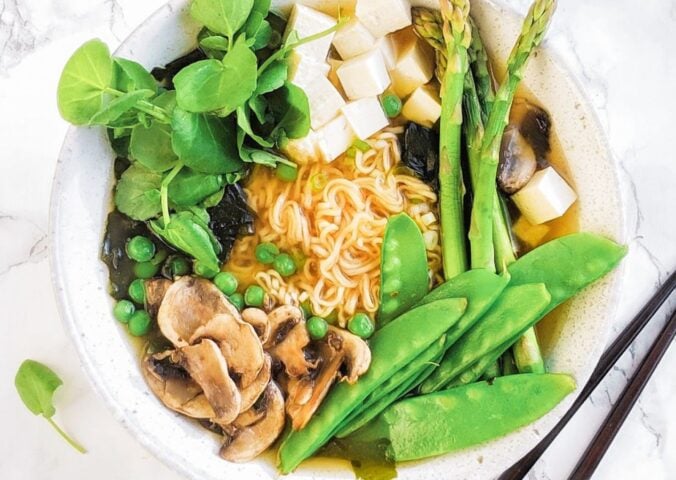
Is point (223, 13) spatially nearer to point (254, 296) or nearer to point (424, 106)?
point (424, 106)

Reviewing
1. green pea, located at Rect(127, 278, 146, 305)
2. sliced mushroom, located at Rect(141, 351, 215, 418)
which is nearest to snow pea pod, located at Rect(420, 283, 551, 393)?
sliced mushroom, located at Rect(141, 351, 215, 418)

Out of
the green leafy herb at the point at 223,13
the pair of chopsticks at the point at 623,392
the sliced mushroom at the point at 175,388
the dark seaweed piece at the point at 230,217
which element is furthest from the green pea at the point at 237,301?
the pair of chopsticks at the point at 623,392

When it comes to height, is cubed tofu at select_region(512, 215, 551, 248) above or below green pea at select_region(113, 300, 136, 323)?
above

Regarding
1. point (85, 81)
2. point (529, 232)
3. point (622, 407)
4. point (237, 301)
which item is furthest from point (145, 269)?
point (622, 407)

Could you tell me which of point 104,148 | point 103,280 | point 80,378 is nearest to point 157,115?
point 104,148

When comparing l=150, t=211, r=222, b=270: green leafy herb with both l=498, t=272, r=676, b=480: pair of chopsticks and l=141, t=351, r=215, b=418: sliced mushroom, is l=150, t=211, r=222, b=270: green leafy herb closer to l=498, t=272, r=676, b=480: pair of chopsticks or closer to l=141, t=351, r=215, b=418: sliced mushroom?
l=141, t=351, r=215, b=418: sliced mushroom
